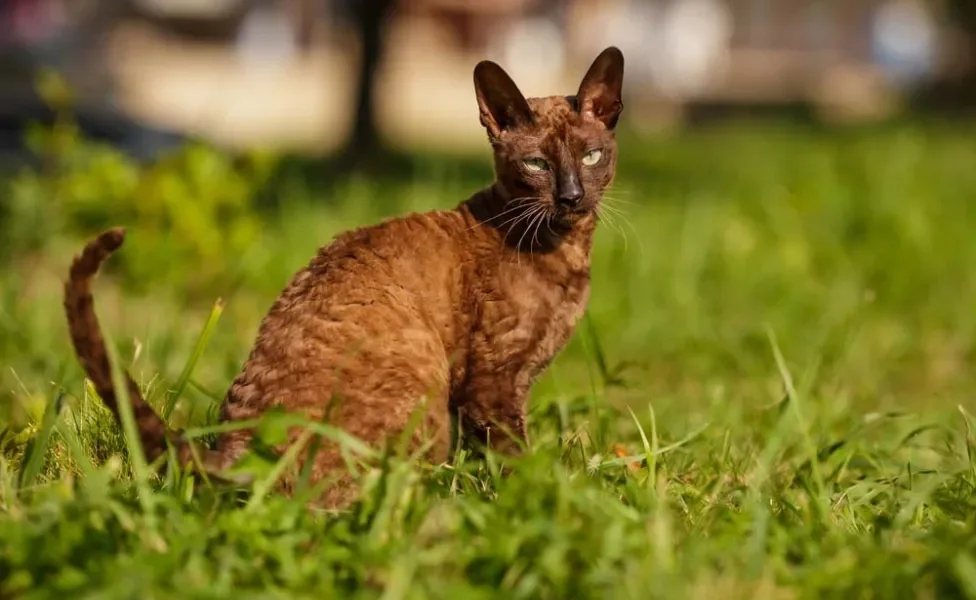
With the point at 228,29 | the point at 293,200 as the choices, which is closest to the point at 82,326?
the point at 293,200

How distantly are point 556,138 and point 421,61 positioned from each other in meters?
18.1

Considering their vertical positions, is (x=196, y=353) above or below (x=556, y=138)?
below

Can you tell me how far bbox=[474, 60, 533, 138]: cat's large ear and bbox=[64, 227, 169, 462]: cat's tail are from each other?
96 centimetres

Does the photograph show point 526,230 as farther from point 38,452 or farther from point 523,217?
point 38,452

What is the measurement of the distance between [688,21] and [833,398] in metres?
24.8

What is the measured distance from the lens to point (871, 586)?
2211 millimetres

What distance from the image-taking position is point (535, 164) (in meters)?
2.83

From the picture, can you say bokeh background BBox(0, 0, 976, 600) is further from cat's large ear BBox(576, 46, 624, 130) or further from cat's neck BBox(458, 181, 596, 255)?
cat's large ear BBox(576, 46, 624, 130)

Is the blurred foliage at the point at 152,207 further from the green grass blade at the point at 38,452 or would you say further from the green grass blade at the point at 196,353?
the green grass blade at the point at 38,452

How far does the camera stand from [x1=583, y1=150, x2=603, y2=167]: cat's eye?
2.85 metres

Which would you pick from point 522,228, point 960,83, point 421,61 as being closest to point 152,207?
point 522,228

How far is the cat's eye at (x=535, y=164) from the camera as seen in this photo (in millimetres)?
2820

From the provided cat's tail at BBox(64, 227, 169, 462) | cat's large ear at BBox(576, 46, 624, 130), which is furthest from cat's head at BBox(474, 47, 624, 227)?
cat's tail at BBox(64, 227, 169, 462)

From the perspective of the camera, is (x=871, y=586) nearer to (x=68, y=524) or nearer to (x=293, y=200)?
(x=68, y=524)
